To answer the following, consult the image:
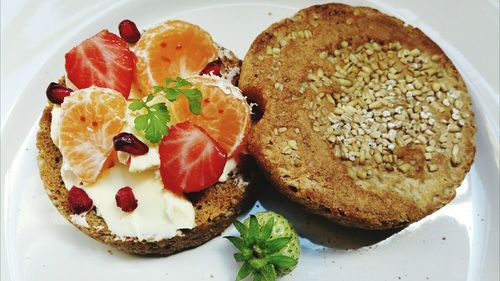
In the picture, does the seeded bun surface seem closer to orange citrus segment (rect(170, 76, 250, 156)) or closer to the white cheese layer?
the white cheese layer

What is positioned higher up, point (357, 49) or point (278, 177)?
point (357, 49)

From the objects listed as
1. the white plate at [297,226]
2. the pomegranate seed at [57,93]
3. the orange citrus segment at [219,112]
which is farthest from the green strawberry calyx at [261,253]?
the pomegranate seed at [57,93]

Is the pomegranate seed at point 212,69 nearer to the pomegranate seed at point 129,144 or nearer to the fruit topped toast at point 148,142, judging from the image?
the fruit topped toast at point 148,142

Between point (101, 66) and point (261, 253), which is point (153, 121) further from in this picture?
point (261, 253)

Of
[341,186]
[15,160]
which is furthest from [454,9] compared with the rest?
[15,160]

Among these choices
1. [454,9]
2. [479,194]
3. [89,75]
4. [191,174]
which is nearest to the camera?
[191,174]

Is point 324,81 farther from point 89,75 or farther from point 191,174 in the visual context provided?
point 89,75

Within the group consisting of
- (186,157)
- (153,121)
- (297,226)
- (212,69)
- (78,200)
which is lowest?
(297,226)

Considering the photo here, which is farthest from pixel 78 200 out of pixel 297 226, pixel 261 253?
pixel 297 226
